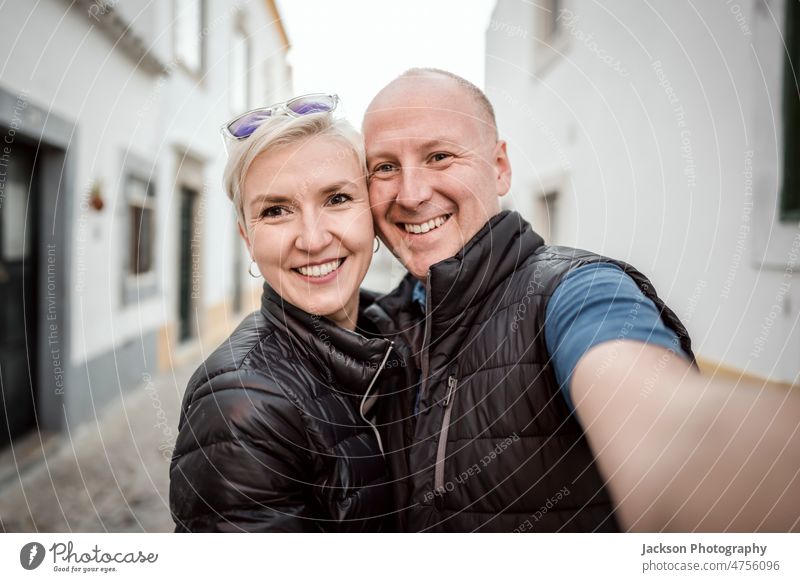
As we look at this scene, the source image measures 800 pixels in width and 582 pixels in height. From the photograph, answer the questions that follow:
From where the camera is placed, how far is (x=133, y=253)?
4.30 ft

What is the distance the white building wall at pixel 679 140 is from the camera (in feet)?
2.91

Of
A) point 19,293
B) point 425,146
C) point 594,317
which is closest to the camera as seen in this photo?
point 594,317

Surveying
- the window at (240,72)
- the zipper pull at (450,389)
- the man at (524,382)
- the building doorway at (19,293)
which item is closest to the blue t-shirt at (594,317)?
the man at (524,382)

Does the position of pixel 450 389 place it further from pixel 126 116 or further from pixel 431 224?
pixel 126 116

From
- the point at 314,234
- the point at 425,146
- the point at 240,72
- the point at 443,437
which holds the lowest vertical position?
the point at 443,437

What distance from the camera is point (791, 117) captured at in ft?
2.92

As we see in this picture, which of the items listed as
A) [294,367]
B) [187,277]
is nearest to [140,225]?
[187,277]

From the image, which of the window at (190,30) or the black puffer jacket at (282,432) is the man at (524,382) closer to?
the black puffer jacket at (282,432)

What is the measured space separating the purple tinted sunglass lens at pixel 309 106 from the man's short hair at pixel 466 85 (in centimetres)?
12

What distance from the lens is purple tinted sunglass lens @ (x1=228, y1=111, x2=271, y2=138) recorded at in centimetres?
71

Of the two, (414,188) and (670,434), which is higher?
(414,188)

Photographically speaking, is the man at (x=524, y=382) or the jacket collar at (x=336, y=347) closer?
the man at (x=524, y=382)

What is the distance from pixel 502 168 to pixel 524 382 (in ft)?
1.14

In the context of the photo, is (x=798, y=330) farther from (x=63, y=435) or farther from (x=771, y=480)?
(x=63, y=435)
